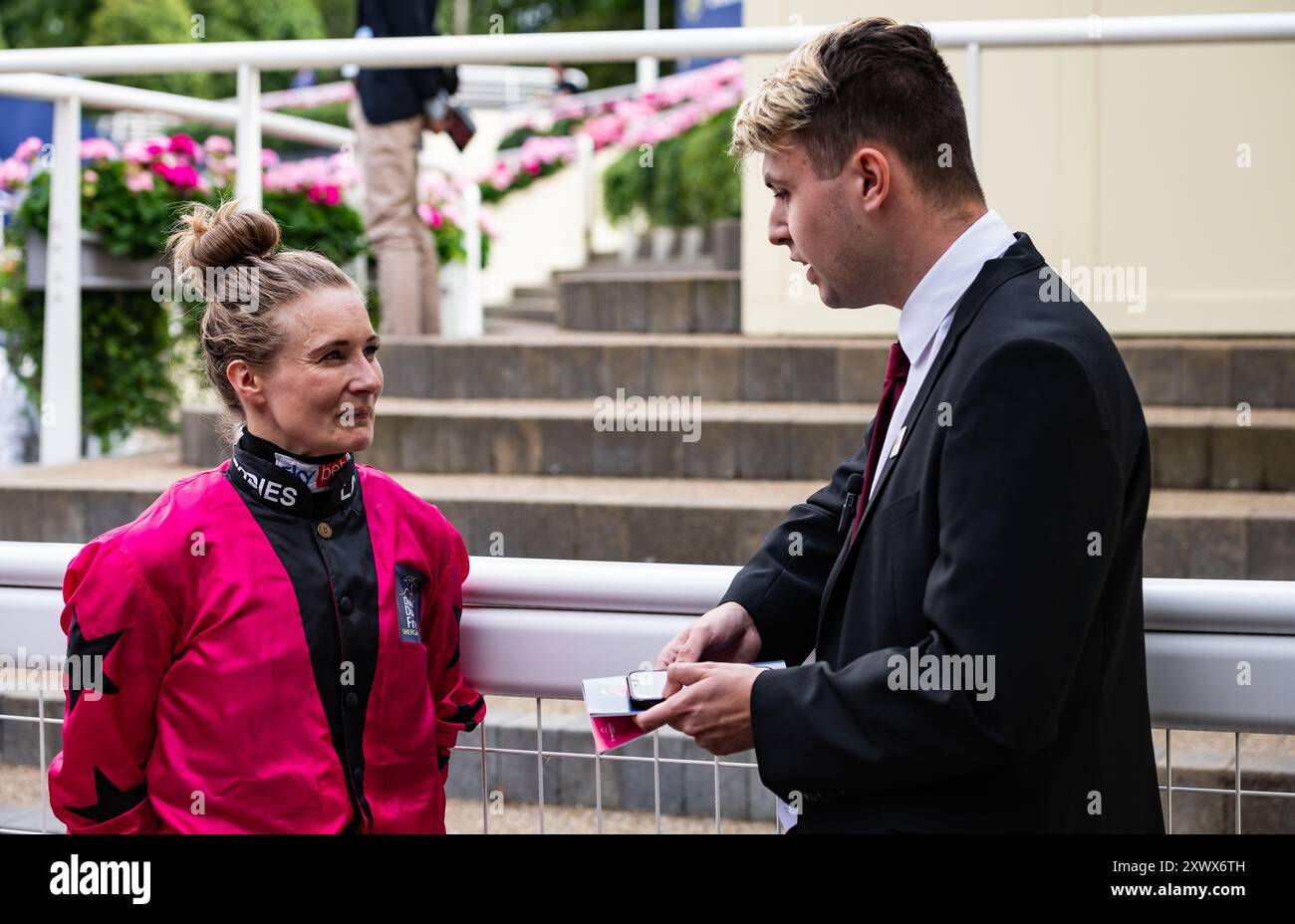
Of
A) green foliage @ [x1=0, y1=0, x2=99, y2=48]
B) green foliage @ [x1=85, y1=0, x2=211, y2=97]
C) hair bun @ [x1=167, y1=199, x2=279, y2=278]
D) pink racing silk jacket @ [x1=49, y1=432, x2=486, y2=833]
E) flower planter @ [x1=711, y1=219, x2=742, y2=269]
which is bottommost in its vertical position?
pink racing silk jacket @ [x1=49, y1=432, x2=486, y2=833]

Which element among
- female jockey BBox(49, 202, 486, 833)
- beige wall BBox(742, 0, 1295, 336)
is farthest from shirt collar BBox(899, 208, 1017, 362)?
beige wall BBox(742, 0, 1295, 336)

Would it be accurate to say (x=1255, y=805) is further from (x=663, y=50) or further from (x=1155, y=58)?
(x=1155, y=58)

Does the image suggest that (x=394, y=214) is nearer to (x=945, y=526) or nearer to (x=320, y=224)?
(x=320, y=224)

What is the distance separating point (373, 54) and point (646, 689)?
3680 millimetres

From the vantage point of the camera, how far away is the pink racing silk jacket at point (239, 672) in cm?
180

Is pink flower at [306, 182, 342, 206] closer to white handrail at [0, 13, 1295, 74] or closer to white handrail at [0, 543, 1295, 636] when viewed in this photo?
white handrail at [0, 13, 1295, 74]

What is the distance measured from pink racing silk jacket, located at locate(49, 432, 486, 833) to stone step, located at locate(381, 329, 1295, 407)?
384 cm

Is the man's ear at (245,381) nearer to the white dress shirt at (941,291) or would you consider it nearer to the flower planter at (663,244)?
the white dress shirt at (941,291)

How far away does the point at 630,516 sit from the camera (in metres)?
4.71

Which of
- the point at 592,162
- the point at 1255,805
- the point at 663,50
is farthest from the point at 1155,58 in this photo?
the point at 592,162

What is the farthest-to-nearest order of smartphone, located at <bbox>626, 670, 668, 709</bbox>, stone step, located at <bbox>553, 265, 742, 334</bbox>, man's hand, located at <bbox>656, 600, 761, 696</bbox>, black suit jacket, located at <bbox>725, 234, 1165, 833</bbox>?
stone step, located at <bbox>553, 265, 742, 334</bbox> → man's hand, located at <bbox>656, 600, 761, 696</bbox> → smartphone, located at <bbox>626, 670, 668, 709</bbox> → black suit jacket, located at <bbox>725, 234, 1165, 833</bbox>

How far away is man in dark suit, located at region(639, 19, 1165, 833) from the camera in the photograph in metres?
1.36

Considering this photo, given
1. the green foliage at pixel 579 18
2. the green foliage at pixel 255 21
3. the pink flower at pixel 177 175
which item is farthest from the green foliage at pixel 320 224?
the green foliage at pixel 255 21
